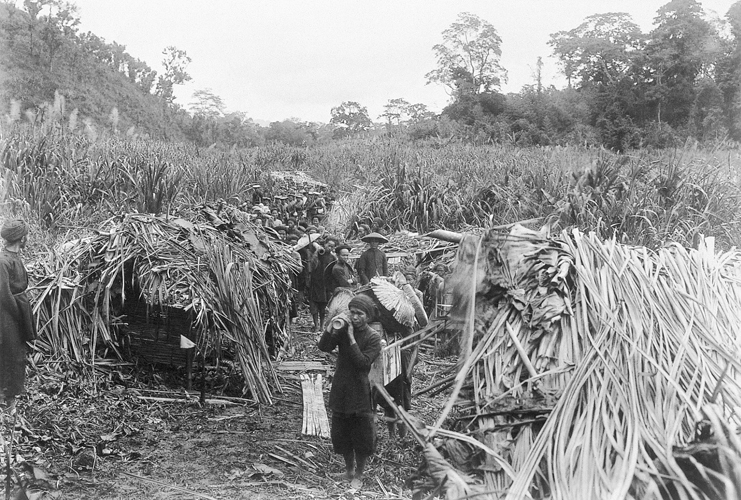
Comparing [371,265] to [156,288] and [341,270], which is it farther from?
[156,288]

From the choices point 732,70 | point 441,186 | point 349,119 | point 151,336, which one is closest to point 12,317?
point 151,336

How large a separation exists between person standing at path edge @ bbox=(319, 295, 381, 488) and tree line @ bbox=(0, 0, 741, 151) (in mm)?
7440

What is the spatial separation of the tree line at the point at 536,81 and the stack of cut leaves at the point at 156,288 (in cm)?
507

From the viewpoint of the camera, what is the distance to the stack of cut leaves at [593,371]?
1.71 metres

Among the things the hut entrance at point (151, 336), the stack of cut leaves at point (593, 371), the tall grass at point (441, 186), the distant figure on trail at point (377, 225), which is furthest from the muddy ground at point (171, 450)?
the distant figure on trail at point (377, 225)

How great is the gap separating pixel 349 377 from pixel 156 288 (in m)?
1.93

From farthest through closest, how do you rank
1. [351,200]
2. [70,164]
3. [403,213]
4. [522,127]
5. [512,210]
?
[522,127] → [351,200] → [403,213] → [512,210] → [70,164]

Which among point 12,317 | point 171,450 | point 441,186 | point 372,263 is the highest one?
point 441,186

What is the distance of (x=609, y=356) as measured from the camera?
209cm

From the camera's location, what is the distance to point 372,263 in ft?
24.1

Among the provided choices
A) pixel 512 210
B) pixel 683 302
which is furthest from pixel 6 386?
pixel 512 210

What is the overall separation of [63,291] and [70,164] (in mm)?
3497

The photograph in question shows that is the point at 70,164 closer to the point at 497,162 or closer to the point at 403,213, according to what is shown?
the point at 403,213

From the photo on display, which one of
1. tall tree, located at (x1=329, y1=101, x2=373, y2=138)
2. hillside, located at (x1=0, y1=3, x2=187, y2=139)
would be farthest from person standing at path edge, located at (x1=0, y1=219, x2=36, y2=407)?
tall tree, located at (x1=329, y1=101, x2=373, y2=138)
